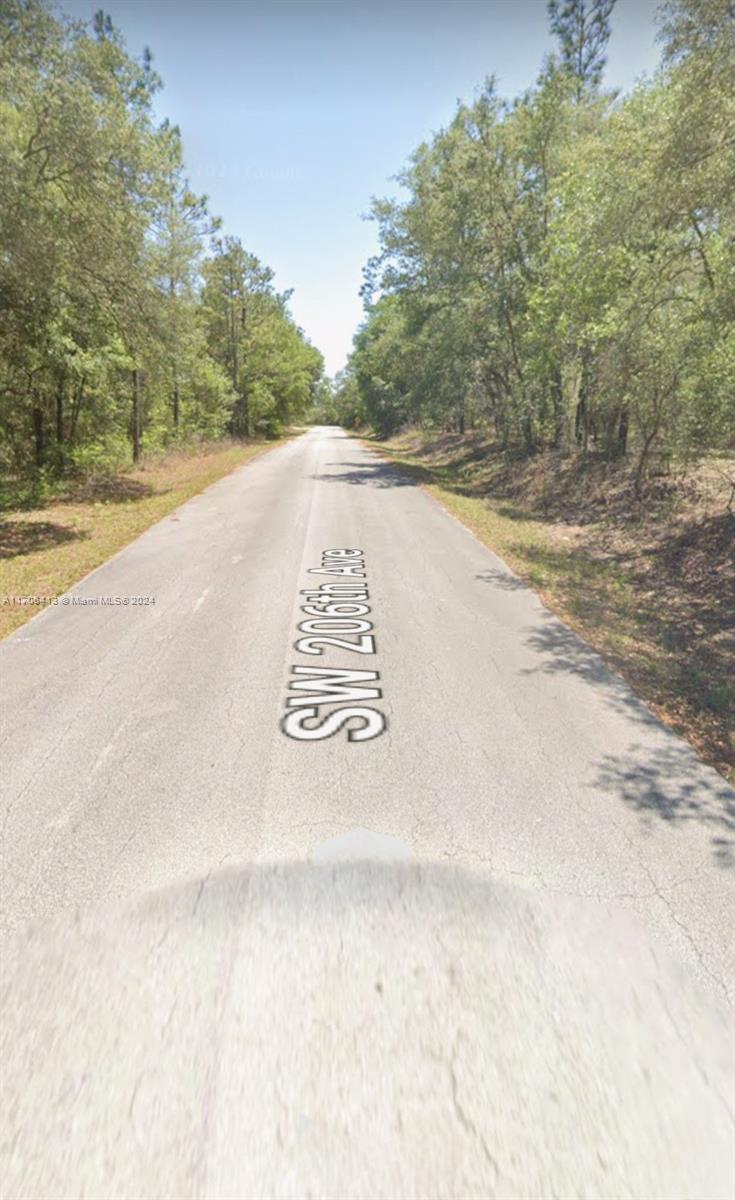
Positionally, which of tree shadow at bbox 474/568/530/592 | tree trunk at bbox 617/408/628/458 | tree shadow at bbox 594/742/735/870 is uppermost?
tree trunk at bbox 617/408/628/458

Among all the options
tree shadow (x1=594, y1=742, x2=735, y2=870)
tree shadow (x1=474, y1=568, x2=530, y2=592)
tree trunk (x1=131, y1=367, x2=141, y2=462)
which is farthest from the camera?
tree trunk (x1=131, y1=367, x2=141, y2=462)

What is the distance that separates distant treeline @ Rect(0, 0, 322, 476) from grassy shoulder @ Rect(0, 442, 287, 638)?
218cm

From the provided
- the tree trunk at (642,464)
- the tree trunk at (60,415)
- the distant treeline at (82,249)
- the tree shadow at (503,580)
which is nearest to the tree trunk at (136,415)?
the distant treeline at (82,249)

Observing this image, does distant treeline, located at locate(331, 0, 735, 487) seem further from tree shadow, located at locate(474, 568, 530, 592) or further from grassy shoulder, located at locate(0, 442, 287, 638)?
grassy shoulder, located at locate(0, 442, 287, 638)

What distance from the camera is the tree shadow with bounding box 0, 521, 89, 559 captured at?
891 cm

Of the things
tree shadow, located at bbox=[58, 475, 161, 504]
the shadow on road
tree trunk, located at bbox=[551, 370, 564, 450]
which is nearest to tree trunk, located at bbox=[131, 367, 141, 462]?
tree shadow, located at bbox=[58, 475, 161, 504]

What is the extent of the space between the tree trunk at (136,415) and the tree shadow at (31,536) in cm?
829

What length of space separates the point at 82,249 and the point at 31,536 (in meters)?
5.19

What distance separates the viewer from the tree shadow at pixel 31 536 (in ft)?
29.2

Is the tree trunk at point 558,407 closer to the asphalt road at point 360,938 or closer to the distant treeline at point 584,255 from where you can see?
the distant treeline at point 584,255

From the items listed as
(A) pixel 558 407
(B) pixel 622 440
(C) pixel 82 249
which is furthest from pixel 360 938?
(A) pixel 558 407

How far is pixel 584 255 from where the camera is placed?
9336 millimetres

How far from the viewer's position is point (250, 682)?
443 cm

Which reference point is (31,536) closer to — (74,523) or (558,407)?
(74,523)
